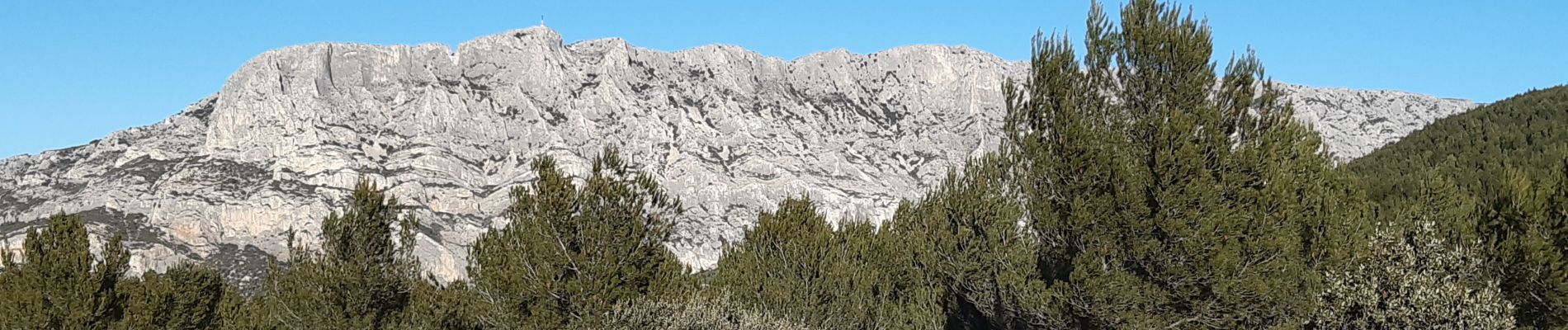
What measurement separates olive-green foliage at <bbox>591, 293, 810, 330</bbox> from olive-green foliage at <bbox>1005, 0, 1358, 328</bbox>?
914 centimetres

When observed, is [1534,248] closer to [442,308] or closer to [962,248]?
[962,248]

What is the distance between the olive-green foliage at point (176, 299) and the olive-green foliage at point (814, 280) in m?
18.3

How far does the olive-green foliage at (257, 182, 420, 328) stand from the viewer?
32906mm

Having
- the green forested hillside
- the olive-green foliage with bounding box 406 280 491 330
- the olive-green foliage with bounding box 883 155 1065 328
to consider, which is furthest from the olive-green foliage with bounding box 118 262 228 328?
the green forested hillside

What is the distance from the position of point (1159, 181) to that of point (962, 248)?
1596cm

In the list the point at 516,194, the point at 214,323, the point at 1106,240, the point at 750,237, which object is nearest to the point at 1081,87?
the point at 1106,240

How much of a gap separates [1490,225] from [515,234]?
946 inches

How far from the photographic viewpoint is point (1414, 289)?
77.2 ft

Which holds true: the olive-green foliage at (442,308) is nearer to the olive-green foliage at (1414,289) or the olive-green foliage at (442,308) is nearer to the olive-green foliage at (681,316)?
the olive-green foliage at (681,316)

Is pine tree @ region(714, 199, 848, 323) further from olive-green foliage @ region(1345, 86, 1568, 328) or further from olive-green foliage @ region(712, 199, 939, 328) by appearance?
olive-green foliage @ region(1345, 86, 1568, 328)

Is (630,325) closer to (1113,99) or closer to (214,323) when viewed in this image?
(1113,99)

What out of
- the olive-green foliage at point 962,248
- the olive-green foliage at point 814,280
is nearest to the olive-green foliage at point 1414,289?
the olive-green foliage at point 962,248

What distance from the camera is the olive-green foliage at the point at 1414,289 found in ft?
75.7

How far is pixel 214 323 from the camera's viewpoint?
132 ft
